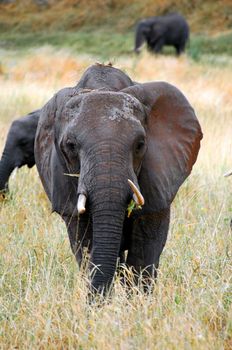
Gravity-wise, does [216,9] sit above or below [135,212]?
below

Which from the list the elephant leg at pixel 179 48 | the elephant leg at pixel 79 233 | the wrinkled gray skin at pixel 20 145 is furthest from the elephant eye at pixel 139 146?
the elephant leg at pixel 179 48

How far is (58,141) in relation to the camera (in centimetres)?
513

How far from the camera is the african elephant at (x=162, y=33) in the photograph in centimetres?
3195

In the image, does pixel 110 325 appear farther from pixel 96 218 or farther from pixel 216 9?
pixel 216 9

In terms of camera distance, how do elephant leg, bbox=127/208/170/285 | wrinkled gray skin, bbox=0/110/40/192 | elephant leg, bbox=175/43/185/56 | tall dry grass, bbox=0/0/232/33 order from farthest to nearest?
1. tall dry grass, bbox=0/0/232/33
2. elephant leg, bbox=175/43/185/56
3. wrinkled gray skin, bbox=0/110/40/192
4. elephant leg, bbox=127/208/170/285

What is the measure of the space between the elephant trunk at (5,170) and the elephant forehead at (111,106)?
414cm

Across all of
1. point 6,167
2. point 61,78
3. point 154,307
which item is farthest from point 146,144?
point 61,78

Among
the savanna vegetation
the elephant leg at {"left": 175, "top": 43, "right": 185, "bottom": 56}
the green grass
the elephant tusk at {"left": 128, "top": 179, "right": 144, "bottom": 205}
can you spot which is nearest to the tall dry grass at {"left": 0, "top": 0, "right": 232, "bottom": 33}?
the green grass

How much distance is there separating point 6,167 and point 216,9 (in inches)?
1223

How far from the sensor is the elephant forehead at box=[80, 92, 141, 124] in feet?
15.7

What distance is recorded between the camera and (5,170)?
9.07 meters

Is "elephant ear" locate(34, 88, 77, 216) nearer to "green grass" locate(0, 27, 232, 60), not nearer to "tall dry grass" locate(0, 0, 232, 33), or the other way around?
"green grass" locate(0, 27, 232, 60)

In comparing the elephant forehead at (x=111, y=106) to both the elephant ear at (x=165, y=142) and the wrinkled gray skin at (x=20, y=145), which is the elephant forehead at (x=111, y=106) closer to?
the elephant ear at (x=165, y=142)

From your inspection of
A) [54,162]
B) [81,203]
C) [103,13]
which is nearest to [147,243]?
[54,162]
